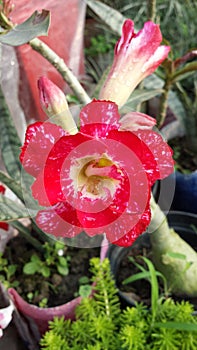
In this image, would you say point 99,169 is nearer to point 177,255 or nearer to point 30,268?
point 177,255

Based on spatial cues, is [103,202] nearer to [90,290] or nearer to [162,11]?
[90,290]

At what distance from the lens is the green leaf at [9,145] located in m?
0.78

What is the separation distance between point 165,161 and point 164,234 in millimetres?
318

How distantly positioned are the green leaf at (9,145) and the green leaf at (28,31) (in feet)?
0.79

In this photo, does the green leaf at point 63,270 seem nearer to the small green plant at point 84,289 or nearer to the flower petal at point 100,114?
the small green plant at point 84,289

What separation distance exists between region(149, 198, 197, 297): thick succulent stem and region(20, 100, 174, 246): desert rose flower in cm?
30

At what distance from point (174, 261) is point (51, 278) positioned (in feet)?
0.75

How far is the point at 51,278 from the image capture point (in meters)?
0.89

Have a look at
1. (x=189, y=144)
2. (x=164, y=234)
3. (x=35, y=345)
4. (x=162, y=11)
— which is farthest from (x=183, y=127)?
(x=162, y=11)

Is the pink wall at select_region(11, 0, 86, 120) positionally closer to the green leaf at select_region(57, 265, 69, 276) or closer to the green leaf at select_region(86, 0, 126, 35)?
the green leaf at select_region(86, 0, 126, 35)

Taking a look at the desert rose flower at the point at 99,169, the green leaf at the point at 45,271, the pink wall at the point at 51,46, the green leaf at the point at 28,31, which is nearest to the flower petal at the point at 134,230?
the desert rose flower at the point at 99,169

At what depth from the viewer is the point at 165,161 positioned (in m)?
0.47

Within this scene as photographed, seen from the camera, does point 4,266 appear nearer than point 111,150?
No

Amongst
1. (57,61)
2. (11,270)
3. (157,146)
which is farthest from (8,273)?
(157,146)
